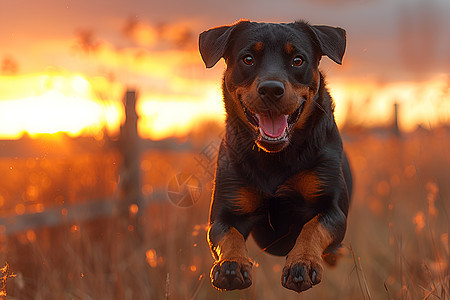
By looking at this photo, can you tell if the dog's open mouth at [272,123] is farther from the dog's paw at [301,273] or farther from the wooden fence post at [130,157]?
the wooden fence post at [130,157]

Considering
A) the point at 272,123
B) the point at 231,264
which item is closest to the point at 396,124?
the point at 272,123

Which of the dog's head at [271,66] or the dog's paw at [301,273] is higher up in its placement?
the dog's head at [271,66]

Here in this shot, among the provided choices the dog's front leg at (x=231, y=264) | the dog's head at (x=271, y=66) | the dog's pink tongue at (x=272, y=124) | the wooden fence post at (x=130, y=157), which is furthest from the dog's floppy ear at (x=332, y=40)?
the wooden fence post at (x=130, y=157)

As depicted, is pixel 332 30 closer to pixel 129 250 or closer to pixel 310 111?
pixel 310 111

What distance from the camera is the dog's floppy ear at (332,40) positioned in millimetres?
1969

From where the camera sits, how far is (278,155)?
1.88 meters

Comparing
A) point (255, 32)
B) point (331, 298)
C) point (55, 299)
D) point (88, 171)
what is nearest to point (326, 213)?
point (255, 32)

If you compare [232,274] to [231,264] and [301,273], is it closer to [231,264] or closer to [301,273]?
[231,264]

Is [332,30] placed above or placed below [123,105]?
A: above

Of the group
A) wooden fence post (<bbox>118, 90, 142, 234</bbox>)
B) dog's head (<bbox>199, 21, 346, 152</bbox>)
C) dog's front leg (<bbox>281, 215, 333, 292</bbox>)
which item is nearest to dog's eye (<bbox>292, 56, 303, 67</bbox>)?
dog's head (<bbox>199, 21, 346, 152</bbox>)

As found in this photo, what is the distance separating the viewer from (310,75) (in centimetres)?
201

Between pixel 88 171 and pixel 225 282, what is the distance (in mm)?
3925

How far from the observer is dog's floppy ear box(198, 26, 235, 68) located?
206cm

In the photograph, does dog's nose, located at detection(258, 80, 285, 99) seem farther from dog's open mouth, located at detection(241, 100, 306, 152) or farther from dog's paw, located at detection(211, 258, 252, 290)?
dog's paw, located at detection(211, 258, 252, 290)
